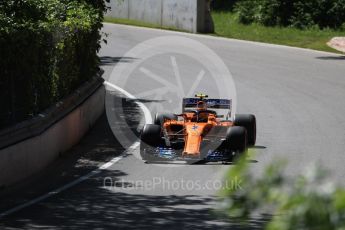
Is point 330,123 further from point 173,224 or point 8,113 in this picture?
point 173,224

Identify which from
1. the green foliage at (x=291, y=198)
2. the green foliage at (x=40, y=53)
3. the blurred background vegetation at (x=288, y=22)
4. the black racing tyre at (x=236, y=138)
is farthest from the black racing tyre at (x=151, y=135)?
the blurred background vegetation at (x=288, y=22)

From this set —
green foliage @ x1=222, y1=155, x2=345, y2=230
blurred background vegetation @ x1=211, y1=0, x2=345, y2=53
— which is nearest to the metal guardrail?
green foliage @ x1=222, y1=155, x2=345, y2=230

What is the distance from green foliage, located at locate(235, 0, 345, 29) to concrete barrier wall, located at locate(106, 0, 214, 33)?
3.78 m

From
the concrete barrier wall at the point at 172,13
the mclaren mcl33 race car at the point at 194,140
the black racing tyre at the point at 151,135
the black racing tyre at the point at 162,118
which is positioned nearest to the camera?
the mclaren mcl33 race car at the point at 194,140

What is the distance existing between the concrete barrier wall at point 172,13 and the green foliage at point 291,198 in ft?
119

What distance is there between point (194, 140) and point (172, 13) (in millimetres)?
30756

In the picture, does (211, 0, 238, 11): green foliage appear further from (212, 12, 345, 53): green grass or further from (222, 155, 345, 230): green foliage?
(222, 155, 345, 230): green foliage

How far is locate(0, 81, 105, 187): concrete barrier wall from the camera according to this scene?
39.1 feet

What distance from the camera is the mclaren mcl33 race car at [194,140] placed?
13.2 metres

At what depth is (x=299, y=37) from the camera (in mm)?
38531

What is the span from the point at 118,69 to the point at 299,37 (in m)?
13.0

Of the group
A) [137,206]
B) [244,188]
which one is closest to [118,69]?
[137,206]

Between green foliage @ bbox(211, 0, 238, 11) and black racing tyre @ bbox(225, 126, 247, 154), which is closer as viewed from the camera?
black racing tyre @ bbox(225, 126, 247, 154)

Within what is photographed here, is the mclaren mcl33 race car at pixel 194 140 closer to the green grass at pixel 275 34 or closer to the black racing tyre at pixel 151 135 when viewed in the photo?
the black racing tyre at pixel 151 135
